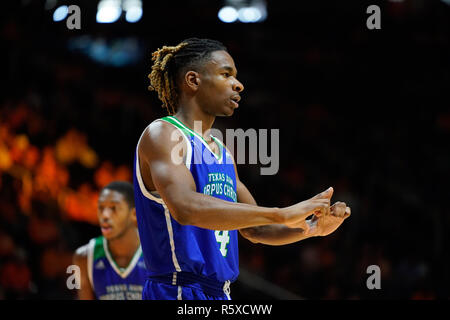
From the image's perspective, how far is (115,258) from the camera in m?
4.73

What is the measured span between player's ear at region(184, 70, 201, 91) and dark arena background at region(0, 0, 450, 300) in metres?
4.64

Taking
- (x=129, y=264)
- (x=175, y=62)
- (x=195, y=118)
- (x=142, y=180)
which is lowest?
(x=129, y=264)

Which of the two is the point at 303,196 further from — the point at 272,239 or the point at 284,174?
the point at 272,239

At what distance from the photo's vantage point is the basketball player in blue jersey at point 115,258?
15.2ft

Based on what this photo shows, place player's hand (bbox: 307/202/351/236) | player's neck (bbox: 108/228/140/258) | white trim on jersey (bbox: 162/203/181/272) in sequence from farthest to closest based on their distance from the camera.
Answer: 1. player's neck (bbox: 108/228/140/258)
2. player's hand (bbox: 307/202/351/236)
3. white trim on jersey (bbox: 162/203/181/272)

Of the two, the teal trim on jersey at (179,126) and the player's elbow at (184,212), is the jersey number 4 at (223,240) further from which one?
the teal trim on jersey at (179,126)

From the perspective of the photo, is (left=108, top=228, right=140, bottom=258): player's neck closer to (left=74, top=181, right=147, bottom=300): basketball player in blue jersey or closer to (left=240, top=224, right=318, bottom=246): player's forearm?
(left=74, top=181, right=147, bottom=300): basketball player in blue jersey

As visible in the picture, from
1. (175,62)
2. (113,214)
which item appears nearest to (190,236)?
(175,62)

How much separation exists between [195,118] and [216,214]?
0.71 metres

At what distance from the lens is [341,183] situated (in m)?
9.46

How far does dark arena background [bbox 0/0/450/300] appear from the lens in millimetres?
7750

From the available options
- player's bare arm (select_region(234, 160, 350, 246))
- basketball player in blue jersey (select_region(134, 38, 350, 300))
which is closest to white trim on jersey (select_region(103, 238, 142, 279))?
player's bare arm (select_region(234, 160, 350, 246))

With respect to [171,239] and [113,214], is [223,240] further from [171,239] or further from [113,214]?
[113,214]
